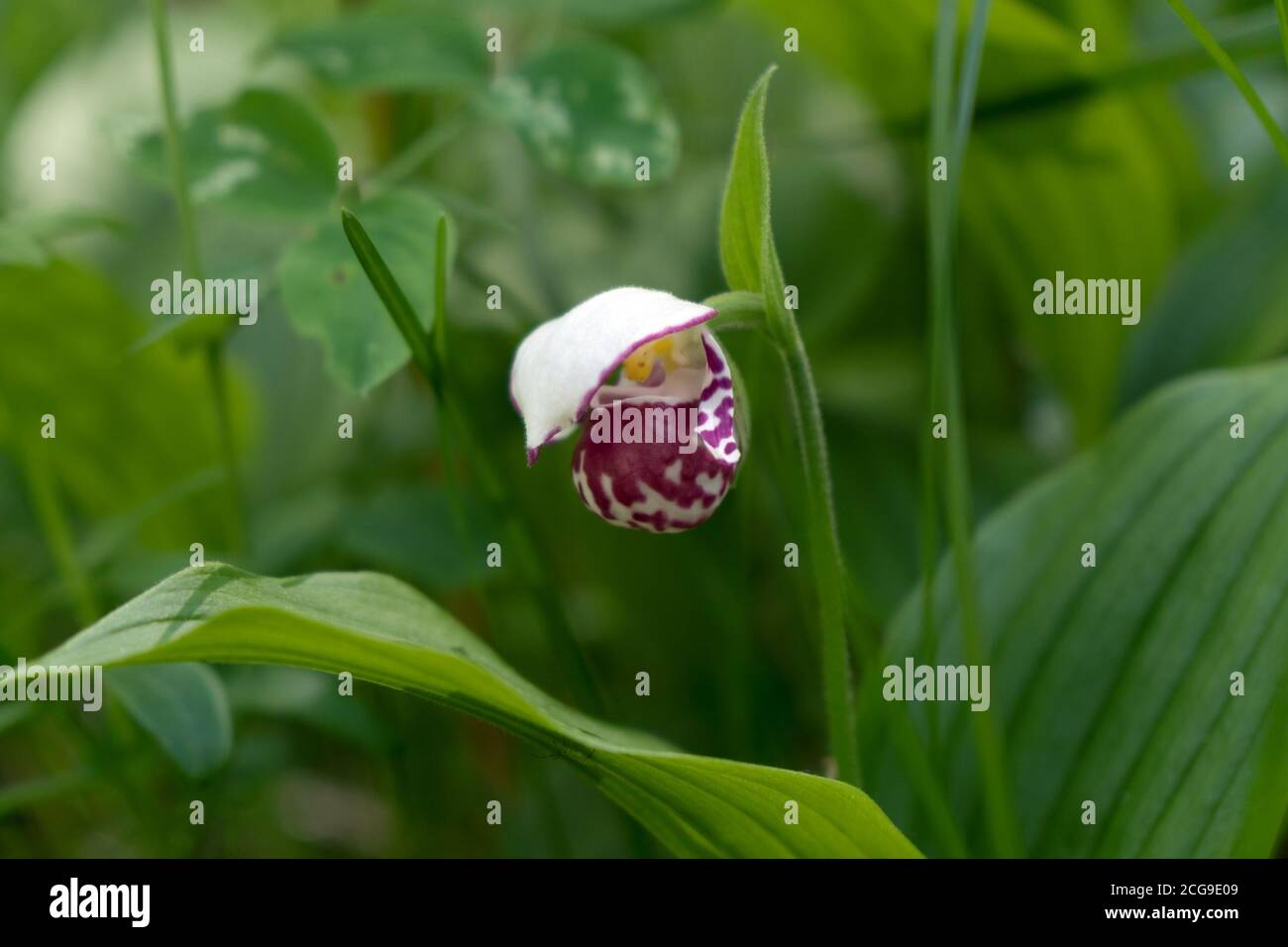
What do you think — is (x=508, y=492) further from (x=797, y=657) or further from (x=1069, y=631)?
(x=797, y=657)

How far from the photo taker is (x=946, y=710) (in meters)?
0.77

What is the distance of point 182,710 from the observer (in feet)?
2.02

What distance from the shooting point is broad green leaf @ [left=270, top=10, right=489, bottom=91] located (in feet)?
2.84

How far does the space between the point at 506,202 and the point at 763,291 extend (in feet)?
2.12

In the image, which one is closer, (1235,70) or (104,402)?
(1235,70)

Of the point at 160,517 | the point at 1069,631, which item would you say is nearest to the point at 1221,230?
the point at 1069,631

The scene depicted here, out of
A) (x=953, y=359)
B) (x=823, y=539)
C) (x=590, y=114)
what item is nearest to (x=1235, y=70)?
(x=953, y=359)

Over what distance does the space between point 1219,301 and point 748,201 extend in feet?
2.30

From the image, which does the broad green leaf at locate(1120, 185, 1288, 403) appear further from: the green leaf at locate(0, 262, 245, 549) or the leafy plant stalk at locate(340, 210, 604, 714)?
the green leaf at locate(0, 262, 245, 549)

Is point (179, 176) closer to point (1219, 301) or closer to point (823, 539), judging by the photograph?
point (823, 539)

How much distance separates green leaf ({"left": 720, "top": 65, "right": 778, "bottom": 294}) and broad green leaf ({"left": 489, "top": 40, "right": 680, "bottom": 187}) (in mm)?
A: 218

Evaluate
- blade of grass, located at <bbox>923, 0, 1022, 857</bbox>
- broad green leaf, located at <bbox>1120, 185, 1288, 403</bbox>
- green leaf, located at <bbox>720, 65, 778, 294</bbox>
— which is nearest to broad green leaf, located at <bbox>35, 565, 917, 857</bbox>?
blade of grass, located at <bbox>923, 0, 1022, 857</bbox>

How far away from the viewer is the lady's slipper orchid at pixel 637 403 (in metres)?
0.51
